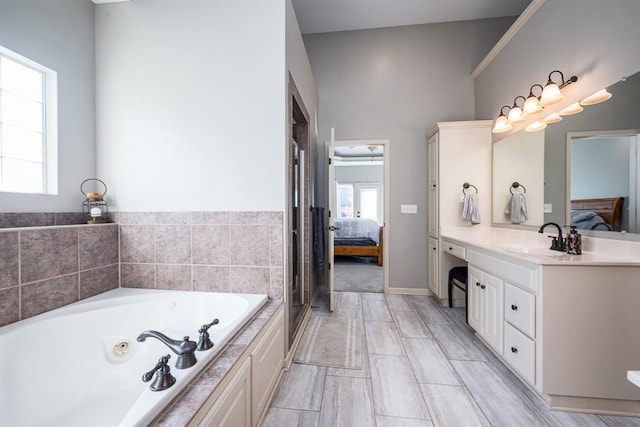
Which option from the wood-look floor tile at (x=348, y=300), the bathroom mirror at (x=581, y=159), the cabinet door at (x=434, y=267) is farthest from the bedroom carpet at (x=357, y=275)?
the bathroom mirror at (x=581, y=159)

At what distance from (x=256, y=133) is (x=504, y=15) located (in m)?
3.55

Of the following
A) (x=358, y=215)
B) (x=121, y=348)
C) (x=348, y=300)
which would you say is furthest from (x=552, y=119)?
(x=358, y=215)

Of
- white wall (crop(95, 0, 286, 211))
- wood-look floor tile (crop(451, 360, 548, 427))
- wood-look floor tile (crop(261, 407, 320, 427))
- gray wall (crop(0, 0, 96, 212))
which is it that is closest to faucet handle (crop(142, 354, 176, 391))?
wood-look floor tile (crop(261, 407, 320, 427))

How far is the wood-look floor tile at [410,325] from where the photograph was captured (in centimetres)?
216

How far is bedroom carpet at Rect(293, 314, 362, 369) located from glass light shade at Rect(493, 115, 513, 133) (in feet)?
7.70

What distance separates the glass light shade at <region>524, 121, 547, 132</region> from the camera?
2.00m

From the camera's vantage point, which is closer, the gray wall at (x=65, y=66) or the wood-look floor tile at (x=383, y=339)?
the gray wall at (x=65, y=66)

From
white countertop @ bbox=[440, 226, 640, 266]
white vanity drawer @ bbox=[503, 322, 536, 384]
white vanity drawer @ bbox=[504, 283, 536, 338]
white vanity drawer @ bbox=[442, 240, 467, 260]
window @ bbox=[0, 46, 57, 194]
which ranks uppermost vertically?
window @ bbox=[0, 46, 57, 194]

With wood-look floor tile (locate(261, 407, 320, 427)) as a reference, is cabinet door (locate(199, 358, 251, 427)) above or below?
above

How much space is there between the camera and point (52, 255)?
1425 millimetres

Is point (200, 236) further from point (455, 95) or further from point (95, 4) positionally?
point (455, 95)

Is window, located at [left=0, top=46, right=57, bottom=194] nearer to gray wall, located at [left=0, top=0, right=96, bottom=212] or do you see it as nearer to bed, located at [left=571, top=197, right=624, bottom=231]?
gray wall, located at [left=0, top=0, right=96, bottom=212]

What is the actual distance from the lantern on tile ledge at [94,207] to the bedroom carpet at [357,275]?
8.54 feet

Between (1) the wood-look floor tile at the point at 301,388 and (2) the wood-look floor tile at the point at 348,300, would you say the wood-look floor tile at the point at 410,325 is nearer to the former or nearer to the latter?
(2) the wood-look floor tile at the point at 348,300
